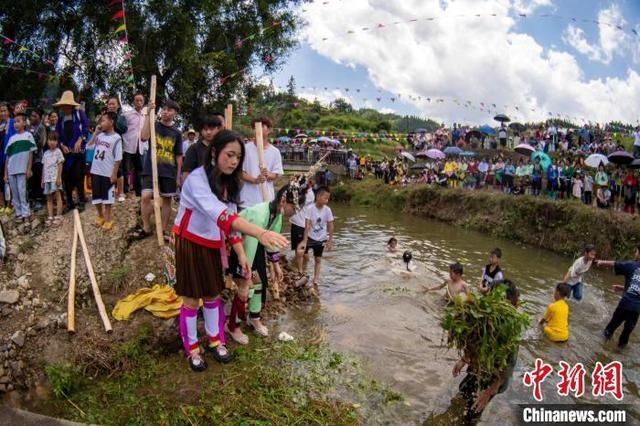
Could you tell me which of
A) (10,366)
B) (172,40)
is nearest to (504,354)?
(10,366)

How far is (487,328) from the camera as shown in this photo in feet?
14.3

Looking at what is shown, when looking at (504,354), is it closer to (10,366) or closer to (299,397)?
(299,397)

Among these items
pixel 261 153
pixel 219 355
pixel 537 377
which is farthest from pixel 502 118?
pixel 219 355

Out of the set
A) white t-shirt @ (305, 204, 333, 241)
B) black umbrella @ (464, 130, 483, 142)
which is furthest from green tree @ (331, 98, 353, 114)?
white t-shirt @ (305, 204, 333, 241)

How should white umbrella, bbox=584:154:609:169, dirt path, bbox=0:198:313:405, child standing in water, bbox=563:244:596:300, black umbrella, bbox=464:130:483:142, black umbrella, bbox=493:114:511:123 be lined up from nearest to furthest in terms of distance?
dirt path, bbox=0:198:313:405, child standing in water, bbox=563:244:596:300, white umbrella, bbox=584:154:609:169, black umbrella, bbox=493:114:511:123, black umbrella, bbox=464:130:483:142

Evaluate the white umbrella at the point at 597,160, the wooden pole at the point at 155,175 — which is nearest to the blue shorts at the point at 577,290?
the wooden pole at the point at 155,175

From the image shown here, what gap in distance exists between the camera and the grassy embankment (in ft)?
48.3

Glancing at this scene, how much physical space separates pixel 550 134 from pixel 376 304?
2354 cm

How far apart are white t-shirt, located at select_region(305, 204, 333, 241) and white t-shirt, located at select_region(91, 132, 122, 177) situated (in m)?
3.61

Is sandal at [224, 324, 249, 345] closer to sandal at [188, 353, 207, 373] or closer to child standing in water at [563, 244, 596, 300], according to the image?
sandal at [188, 353, 207, 373]

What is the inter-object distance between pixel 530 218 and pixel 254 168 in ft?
48.7

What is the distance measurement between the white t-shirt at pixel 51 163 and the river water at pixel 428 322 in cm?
507

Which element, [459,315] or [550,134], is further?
[550,134]

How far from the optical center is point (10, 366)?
4.70 metres
